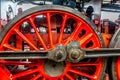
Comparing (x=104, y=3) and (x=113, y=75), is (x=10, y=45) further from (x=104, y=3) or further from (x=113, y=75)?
(x=104, y=3)

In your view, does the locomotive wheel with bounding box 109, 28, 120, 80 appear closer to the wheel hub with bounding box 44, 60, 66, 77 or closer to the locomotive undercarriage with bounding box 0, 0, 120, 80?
the locomotive undercarriage with bounding box 0, 0, 120, 80

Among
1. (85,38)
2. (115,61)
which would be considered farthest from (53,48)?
(115,61)

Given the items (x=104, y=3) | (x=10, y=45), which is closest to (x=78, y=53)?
(x=10, y=45)

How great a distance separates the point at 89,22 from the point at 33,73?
2.05 ft

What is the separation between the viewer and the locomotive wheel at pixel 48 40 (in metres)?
2.19

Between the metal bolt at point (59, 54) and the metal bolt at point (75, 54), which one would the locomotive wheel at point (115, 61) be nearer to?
the metal bolt at point (75, 54)

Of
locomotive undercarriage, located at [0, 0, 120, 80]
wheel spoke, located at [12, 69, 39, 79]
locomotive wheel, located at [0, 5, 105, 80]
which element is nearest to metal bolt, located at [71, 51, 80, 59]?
locomotive undercarriage, located at [0, 0, 120, 80]

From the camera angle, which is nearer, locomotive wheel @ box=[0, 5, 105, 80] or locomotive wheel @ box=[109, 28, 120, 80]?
locomotive wheel @ box=[0, 5, 105, 80]

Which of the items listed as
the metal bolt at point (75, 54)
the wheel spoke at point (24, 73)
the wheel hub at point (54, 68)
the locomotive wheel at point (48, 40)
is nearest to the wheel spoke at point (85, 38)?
the locomotive wheel at point (48, 40)

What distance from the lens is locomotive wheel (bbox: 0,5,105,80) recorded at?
2.19 m

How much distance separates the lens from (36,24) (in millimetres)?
2445

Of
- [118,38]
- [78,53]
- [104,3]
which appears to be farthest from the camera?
[104,3]

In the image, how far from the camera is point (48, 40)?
237 cm

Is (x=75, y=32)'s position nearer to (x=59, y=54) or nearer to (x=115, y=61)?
(x=59, y=54)
